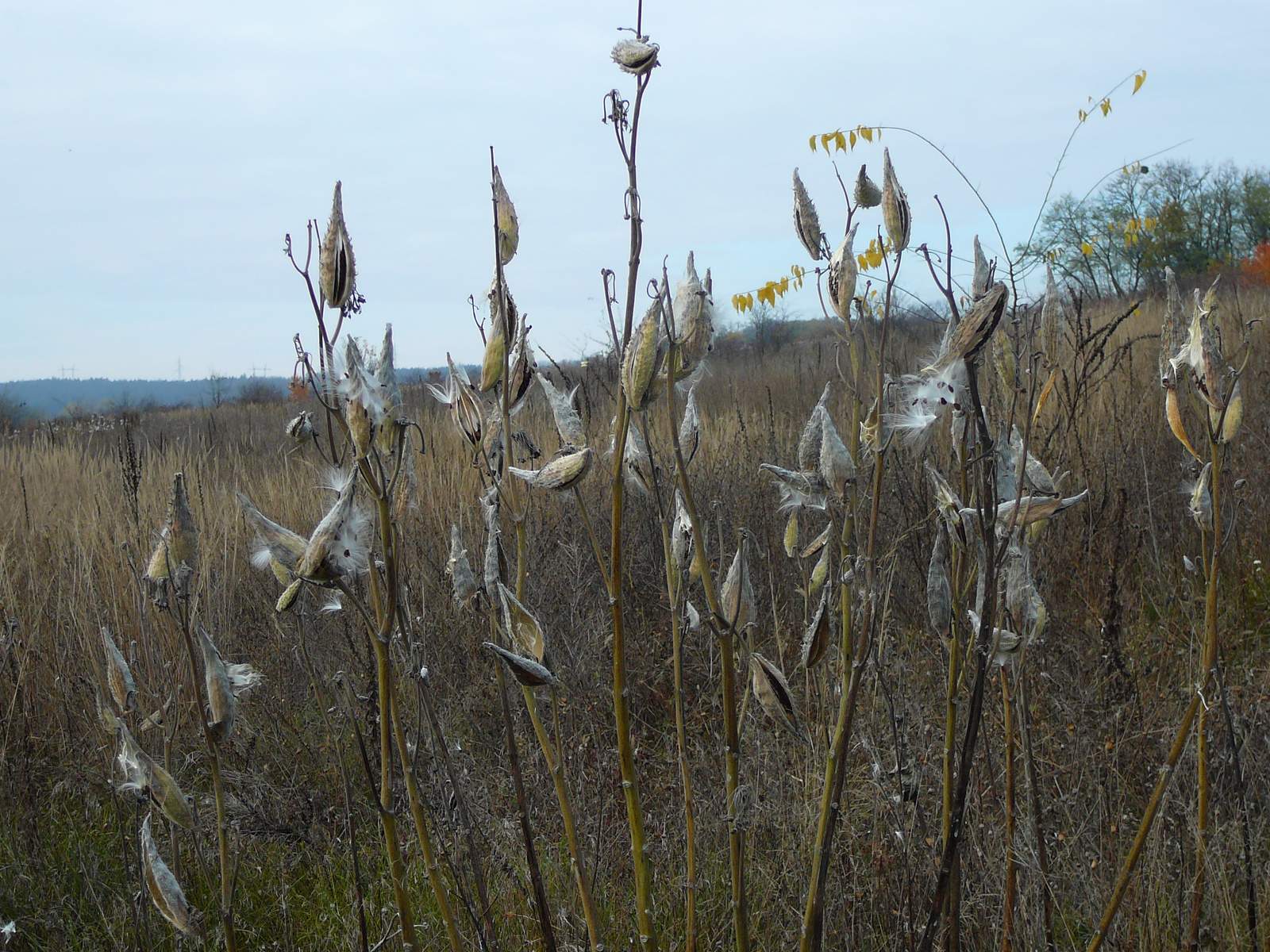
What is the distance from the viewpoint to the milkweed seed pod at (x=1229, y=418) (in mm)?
1058

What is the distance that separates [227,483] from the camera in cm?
559

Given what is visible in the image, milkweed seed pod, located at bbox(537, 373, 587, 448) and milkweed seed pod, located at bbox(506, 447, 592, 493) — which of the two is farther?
milkweed seed pod, located at bbox(537, 373, 587, 448)

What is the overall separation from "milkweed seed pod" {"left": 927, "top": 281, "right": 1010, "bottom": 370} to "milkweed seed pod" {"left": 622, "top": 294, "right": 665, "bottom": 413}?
0.30 metres

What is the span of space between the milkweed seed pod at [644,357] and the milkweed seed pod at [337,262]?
0.97 ft

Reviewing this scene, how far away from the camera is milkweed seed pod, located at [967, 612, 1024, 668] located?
1002 mm

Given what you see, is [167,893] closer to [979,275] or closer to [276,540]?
[276,540]

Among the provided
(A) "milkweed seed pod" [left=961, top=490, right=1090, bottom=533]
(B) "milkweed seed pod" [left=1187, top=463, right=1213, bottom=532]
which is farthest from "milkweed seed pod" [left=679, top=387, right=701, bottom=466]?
(B) "milkweed seed pod" [left=1187, top=463, right=1213, bottom=532]

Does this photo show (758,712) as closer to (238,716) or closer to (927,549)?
(927,549)

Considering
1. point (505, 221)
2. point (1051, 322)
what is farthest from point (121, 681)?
point (1051, 322)

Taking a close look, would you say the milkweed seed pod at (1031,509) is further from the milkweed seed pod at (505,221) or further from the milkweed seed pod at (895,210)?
the milkweed seed pod at (505,221)

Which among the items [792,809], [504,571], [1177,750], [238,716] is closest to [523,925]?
[792,809]

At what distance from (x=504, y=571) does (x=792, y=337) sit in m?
18.9

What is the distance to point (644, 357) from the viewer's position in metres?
0.83

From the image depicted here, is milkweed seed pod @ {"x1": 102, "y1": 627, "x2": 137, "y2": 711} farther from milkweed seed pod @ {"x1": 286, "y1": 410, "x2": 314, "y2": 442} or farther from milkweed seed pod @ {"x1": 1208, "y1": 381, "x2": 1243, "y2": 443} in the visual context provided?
milkweed seed pod @ {"x1": 1208, "y1": 381, "x2": 1243, "y2": 443}
